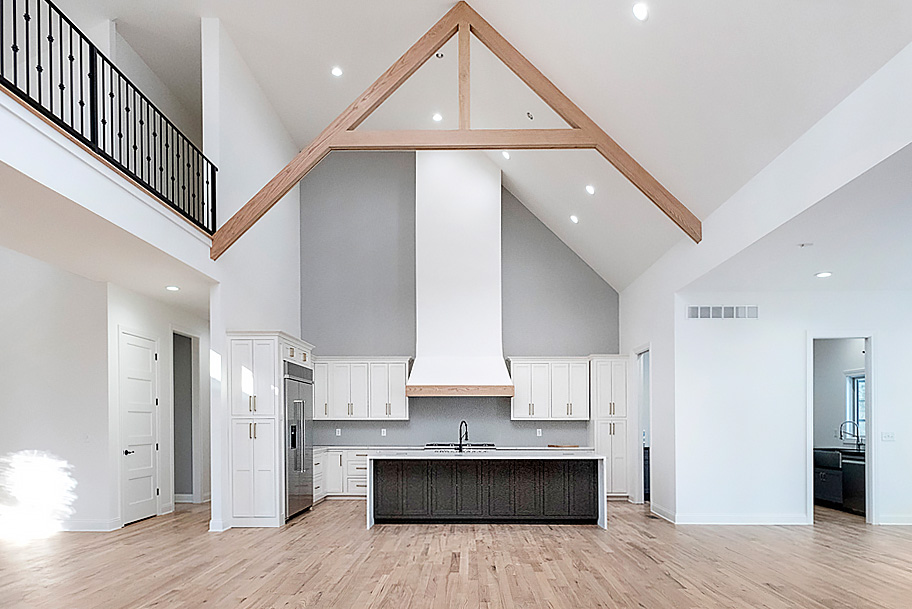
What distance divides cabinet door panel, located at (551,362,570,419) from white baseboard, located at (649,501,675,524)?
1940 mm

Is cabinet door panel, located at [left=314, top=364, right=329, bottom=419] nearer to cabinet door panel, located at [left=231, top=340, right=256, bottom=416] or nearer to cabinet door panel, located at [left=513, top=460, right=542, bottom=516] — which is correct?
cabinet door panel, located at [left=231, top=340, right=256, bottom=416]

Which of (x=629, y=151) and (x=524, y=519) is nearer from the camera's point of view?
(x=629, y=151)

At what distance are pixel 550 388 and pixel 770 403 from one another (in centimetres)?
340

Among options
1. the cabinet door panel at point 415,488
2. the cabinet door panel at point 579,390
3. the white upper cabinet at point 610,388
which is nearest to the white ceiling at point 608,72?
the white upper cabinet at point 610,388

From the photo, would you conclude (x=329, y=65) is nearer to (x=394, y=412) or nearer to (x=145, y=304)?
(x=145, y=304)

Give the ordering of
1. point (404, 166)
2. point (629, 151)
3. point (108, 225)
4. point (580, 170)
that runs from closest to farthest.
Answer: point (108, 225) → point (629, 151) → point (580, 170) → point (404, 166)

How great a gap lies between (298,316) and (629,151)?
6248 mm

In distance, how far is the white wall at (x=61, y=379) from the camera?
8.20 m

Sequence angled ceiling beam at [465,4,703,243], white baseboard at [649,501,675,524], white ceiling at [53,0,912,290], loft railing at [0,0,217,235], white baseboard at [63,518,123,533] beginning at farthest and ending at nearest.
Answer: white baseboard at [649,501,675,524] < white baseboard at [63,518,123,533] < angled ceiling beam at [465,4,703,243] < loft railing at [0,0,217,235] < white ceiling at [53,0,912,290]

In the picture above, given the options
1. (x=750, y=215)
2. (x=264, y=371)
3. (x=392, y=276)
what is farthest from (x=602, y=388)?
(x=750, y=215)

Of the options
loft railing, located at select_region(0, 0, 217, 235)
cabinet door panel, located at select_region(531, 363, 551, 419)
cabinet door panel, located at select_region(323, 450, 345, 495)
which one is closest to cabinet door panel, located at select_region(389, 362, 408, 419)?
cabinet door panel, located at select_region(323, 450, 345, 495)

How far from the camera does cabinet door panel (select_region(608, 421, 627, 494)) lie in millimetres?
11195

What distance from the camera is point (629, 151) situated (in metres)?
7.78

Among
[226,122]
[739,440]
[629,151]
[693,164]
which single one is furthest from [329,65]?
[739,440]
